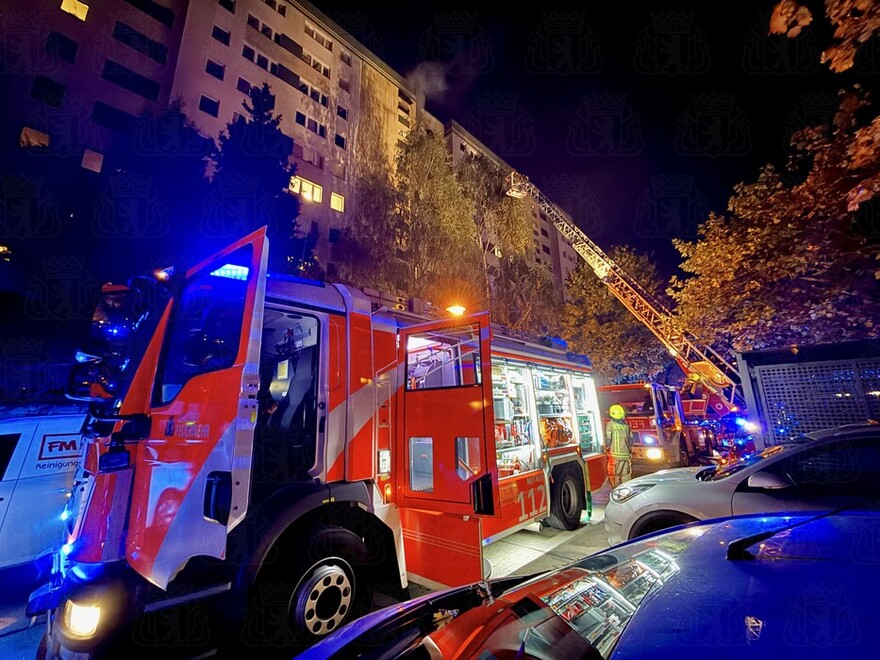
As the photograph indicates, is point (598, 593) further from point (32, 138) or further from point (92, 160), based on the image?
point (32, 138)

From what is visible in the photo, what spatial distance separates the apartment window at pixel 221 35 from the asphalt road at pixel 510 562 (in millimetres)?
29205

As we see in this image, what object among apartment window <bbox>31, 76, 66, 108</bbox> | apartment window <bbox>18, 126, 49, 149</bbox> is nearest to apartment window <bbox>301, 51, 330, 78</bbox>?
apartment window <bbox>31, 76, 66, 108</bbox>

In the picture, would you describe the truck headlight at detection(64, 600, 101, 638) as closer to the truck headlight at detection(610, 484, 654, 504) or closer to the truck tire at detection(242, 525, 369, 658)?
the truck tire at detection(242, 525, 369, 658)

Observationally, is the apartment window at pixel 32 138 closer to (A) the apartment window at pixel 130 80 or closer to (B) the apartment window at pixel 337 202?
(A) the apartment window at pixel 130 80

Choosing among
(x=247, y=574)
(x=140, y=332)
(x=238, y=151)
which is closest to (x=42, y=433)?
(x=140, y=332)

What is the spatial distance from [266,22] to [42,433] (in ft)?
101

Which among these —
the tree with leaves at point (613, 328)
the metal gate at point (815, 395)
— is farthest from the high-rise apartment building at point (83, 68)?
the tree with leaves at point (613, 328)

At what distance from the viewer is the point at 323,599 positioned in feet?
10.0

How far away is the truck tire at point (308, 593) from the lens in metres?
2.73

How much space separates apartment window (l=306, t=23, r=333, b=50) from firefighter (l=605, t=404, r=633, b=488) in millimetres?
33173

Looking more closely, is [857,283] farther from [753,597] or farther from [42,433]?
[42,433]

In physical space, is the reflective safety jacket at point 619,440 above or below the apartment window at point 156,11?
below

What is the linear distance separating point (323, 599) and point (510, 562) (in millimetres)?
2925

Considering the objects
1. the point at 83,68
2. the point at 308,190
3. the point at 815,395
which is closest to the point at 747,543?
the point at 815,395
